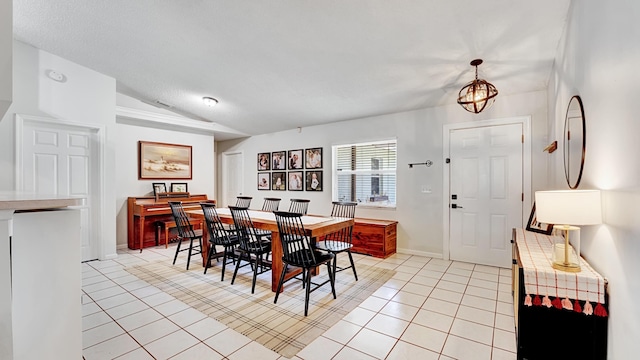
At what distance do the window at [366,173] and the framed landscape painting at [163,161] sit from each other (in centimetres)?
315

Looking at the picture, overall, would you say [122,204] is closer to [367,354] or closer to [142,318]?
[142,318]

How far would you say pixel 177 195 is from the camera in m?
5.39

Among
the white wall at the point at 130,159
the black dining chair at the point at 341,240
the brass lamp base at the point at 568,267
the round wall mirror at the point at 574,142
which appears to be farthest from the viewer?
the white wall at the point at 130,159

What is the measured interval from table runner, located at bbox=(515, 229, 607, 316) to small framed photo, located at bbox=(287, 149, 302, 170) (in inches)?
173

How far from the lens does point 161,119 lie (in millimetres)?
5262

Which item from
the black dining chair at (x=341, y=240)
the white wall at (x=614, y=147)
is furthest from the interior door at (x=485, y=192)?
the white wall at (x=614, y=147)

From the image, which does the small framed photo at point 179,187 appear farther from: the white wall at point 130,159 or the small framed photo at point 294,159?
the small framed photo at point 294,159

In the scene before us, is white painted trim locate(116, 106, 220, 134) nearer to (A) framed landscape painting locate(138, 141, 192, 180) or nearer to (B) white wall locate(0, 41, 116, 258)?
(A) framed landscape painting locate(138, 141, 192, 180)

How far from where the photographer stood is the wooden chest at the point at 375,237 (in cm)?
430

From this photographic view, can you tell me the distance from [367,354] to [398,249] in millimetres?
2789

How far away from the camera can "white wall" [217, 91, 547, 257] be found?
11.7 ft

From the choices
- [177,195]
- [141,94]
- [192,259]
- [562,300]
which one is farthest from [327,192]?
[562,300]

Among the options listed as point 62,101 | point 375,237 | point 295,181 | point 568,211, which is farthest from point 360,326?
point 62,101

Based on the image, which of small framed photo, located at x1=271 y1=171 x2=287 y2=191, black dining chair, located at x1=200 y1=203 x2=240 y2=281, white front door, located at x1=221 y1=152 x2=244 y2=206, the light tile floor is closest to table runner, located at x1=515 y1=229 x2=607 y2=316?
the light tile floor
